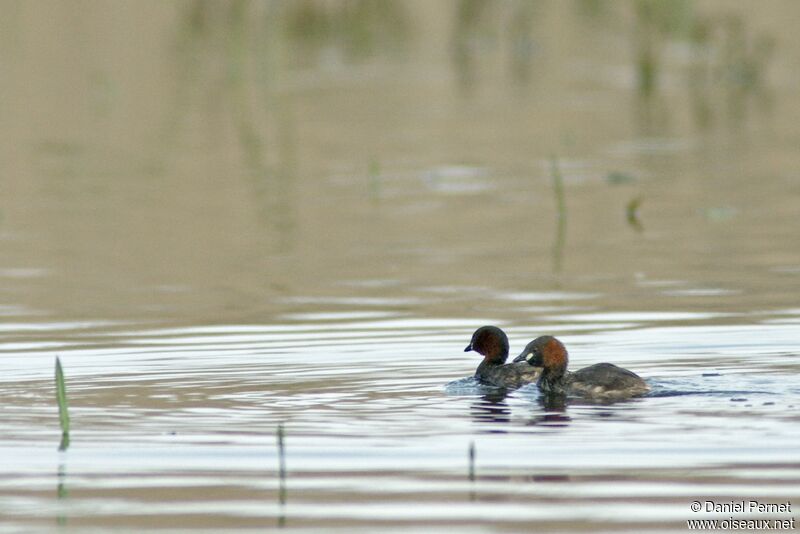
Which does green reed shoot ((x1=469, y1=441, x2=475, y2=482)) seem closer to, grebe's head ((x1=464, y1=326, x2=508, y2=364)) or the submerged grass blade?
the submerged grass blade

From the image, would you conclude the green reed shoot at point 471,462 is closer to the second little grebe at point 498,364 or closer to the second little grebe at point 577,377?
the second little grebe at point 577,377

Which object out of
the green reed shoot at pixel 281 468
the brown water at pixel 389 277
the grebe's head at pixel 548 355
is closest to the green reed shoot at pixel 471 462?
the brown water at pixel 389 277

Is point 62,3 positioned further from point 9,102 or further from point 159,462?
point 159,462

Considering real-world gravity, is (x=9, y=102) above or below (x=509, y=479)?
above

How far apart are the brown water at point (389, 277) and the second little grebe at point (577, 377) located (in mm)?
133

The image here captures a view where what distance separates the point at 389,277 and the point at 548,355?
3.89 metres

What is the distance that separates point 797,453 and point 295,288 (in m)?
6.05

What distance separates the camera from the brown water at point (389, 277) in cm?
700

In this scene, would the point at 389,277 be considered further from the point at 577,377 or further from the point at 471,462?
the point at 471,462

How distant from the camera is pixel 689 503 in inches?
255

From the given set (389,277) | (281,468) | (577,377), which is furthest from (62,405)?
(389,277)

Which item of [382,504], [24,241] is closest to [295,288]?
[24,241]

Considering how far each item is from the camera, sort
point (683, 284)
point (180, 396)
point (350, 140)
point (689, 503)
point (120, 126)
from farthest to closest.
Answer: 1. point (120, 126)
2. point (350, 140)
3. point (683, 284)
4. point (180, 396)
5. point (689, 503)

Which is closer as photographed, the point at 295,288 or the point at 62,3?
the point at 295,288
